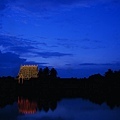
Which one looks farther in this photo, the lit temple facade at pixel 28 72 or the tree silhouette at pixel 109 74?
the lit temple facade at pixel 28 72

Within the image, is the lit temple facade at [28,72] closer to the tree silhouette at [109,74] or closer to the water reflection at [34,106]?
the tree silhouette at [109,74]

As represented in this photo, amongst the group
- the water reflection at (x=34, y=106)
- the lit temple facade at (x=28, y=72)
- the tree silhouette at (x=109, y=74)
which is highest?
the lit temple facade at (x=28, y=72)

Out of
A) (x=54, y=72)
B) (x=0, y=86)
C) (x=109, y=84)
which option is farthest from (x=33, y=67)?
(x=0, y=86)

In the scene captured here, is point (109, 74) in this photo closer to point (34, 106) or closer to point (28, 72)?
point (28, 72)

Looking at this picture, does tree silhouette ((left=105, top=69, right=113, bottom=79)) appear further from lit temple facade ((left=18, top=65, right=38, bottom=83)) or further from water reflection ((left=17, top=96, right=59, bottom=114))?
water reflection ((left=17, top=96, right=59, bottom=114))

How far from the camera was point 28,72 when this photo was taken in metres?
115

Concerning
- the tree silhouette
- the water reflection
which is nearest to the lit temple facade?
the tree silhouette

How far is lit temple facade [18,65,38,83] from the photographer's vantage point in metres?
113

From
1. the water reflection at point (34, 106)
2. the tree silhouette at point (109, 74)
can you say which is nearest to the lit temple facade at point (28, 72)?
the tree silhouette at point (109, 74)

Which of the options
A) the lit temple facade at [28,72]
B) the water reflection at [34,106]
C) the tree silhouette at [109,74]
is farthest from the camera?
the lit temple facade at [28,72]

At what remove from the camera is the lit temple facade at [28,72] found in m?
113

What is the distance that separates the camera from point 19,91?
69.6 metres

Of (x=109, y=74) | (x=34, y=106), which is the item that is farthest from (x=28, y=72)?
(x=34, y=106)

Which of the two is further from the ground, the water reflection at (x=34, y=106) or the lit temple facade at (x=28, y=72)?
the lit temple facade at (x=28, y=72)
